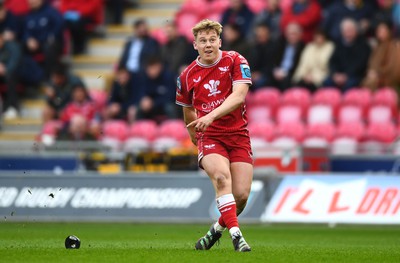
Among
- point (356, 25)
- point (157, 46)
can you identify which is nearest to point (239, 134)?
point (356, 25)

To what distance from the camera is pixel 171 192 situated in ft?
61.4

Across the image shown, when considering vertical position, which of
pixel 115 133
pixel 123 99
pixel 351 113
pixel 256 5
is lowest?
pixel 115 133

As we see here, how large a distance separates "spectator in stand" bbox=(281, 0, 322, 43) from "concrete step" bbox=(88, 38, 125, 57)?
16.5 ft

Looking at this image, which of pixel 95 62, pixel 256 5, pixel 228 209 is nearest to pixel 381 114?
pixel 256 5

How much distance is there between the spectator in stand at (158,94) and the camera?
2216 cm

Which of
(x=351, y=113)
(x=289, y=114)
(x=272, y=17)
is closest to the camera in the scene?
(x=351, y=113)

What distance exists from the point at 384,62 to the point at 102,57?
7.81 m

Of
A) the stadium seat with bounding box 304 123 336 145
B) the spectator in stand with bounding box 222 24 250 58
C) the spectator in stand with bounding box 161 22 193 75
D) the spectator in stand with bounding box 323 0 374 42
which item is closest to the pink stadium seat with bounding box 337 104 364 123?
the stadium seat with bounding box 304 123 336 145

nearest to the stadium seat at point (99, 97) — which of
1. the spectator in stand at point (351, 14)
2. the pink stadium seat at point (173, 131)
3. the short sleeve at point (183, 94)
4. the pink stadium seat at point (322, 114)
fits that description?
the pink stadium seat at point (173, 131)

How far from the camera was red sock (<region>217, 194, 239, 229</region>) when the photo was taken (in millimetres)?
11133

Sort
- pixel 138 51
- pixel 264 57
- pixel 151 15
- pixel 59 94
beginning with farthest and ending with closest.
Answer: pixel 151 15, pixel 138 51, pixel 59 94, pixel 264 57

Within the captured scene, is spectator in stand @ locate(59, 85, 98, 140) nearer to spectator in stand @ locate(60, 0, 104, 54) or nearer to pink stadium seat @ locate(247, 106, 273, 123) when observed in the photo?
spectator in stand @ locate(60, 0, 104, 54)

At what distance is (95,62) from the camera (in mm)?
25641

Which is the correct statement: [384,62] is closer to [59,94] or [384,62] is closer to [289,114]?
[289,114]
